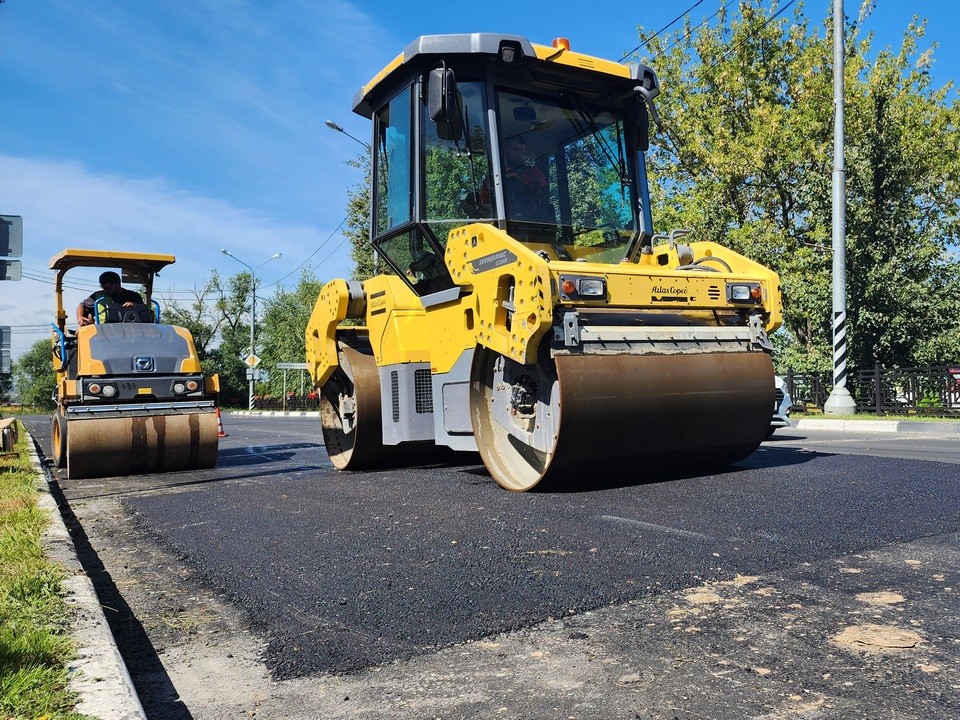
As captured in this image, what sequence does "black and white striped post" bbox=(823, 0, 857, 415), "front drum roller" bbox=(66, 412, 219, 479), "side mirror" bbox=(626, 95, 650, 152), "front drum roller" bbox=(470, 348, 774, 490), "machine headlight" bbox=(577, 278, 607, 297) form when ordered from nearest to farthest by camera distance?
"front drum roller" bbox=(470, 348, 774, 490), "machine headlight" bbox=(577, 278, 607, 297), "side mirror" bbox=(626, 95, 650, 152), "front drum roller" bbox=(66, 412, 219, 479), "black and white striped post" bbox=(823, 0, 857, 415)

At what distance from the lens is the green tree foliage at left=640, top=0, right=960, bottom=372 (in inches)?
794

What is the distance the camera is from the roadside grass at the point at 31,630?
7.47ft

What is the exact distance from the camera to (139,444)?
8.46 m

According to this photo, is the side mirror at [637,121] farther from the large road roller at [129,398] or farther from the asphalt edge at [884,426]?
the asphalt edge at [884,426]

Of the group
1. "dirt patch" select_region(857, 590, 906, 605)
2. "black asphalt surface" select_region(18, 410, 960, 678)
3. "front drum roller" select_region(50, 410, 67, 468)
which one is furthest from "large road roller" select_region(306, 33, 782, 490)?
"front drum roller" select_region(50, 410, 67, 468)

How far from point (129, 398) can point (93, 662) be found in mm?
6499

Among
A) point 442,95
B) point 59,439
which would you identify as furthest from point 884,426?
point 59,439

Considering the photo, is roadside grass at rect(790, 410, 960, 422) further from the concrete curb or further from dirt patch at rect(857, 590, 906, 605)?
dirt patch at rect(857, 590, 906, 605)

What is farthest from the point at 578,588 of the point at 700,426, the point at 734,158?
the point at 734,158

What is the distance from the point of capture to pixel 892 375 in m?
18.7

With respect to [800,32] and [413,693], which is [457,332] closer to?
[413,693]

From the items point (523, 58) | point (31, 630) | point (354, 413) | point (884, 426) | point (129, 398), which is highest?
point (523, 58)

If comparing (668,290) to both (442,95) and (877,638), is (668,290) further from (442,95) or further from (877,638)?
(877,638)

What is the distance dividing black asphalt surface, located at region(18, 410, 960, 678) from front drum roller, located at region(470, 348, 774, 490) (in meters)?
0.20
